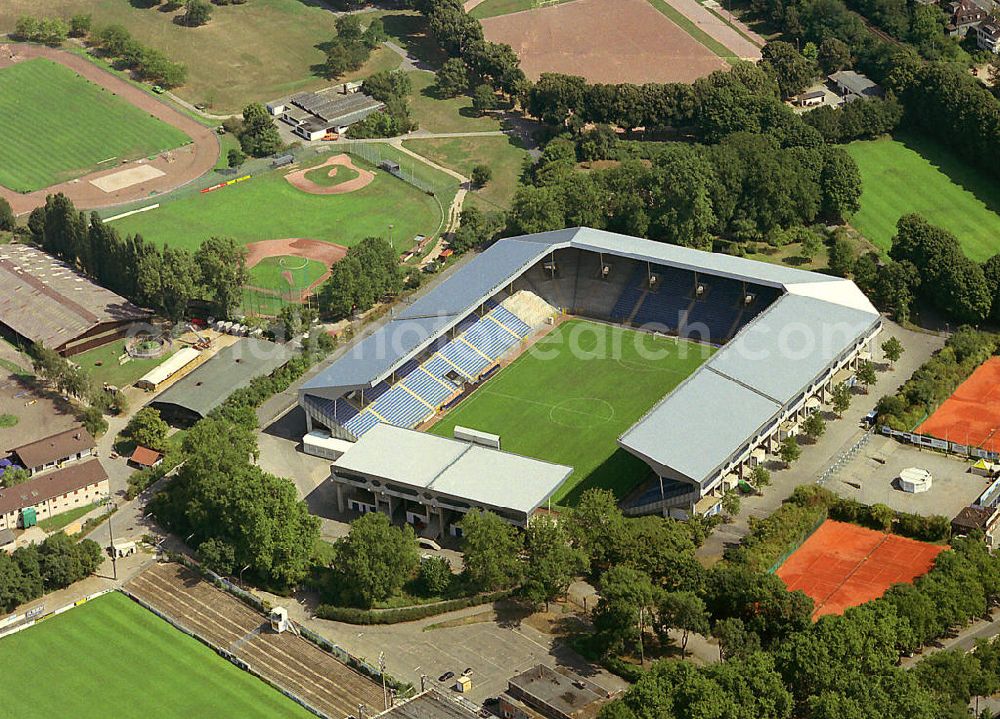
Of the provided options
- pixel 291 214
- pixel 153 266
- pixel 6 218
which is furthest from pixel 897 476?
pixel 6 218

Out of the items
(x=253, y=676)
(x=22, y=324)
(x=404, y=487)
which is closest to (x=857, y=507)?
(x=404, y=487)

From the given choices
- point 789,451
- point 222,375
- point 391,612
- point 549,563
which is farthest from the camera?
point 222,375

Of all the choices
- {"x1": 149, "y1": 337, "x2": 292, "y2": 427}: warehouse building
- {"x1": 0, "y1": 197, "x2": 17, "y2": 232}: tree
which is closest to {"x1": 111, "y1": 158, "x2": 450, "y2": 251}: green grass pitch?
{"x1": 0, "y1": 197, "x2": 17, "y2": 232}: tree

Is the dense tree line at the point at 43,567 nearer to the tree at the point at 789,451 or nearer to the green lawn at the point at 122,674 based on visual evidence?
the green lawn at the point at 122,674

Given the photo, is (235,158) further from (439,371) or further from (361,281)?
(439,371)

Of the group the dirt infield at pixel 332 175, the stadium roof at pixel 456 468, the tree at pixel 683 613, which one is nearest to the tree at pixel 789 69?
the dirt infield at pixel 332 175

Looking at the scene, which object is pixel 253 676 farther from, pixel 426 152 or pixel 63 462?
pixel 426 152

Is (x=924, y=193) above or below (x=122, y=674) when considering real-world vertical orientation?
above
